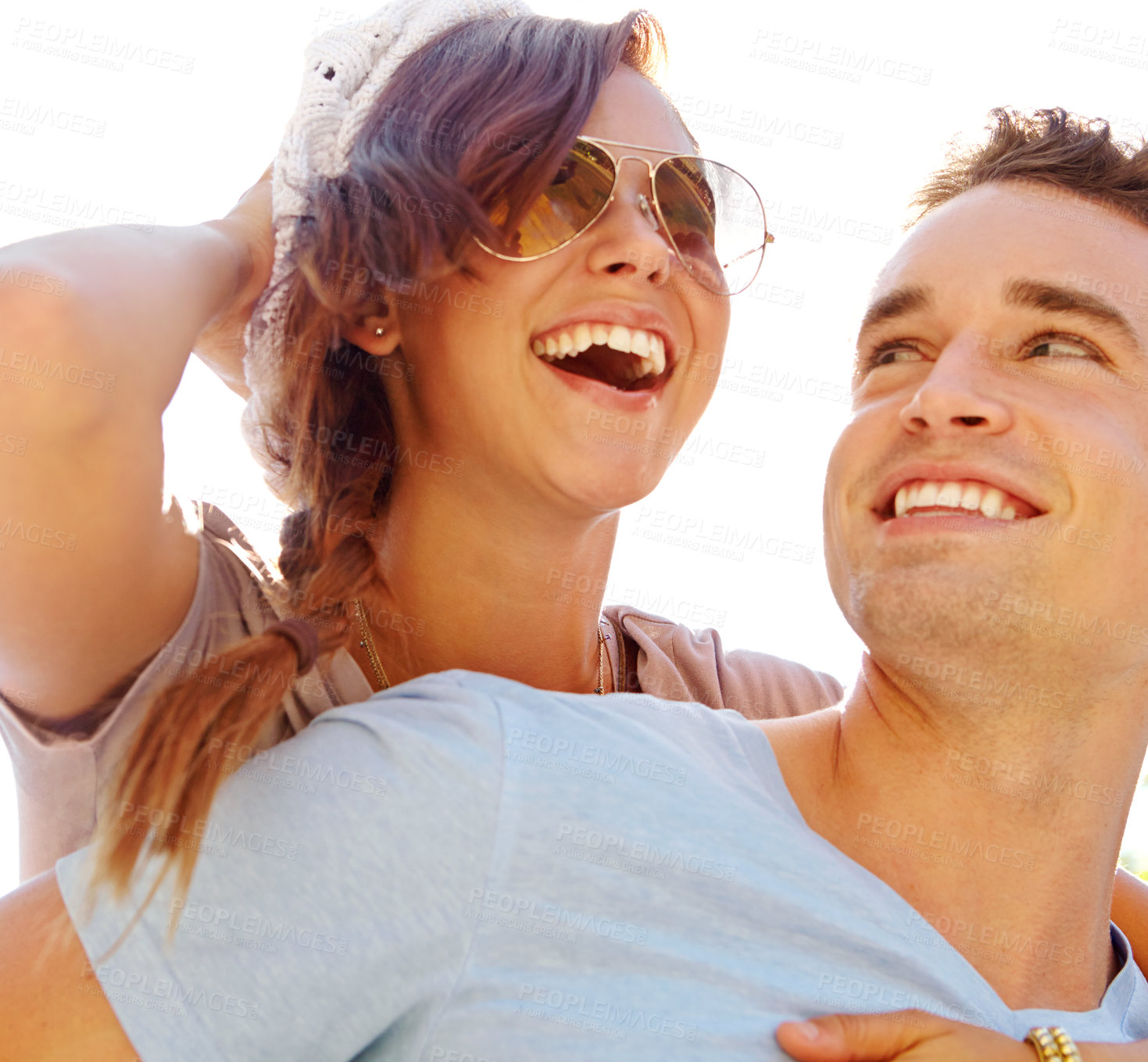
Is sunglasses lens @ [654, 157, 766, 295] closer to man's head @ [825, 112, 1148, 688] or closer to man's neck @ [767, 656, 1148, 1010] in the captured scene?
man's head @ [825, 112, 1148, 688]

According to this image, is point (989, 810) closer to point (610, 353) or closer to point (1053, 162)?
point (610, 353)

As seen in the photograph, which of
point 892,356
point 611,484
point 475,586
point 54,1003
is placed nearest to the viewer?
point 54,1003

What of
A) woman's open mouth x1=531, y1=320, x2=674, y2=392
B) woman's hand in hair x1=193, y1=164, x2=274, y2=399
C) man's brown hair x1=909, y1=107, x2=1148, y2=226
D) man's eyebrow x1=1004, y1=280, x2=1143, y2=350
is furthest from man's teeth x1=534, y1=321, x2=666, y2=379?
man's brown hair x1=909, y1=107, x2=1148, y2=226

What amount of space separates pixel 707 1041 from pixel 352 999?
19.4 inches

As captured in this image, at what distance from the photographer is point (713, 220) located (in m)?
2.45

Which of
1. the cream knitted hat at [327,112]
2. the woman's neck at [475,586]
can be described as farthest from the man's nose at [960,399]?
the cream knitted hat at [327,112]

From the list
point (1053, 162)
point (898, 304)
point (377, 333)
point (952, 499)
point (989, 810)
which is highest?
point (1053, 162)

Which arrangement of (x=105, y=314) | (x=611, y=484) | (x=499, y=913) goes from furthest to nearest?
(x=611, y=484) < (x=105, y=314) < (x=499, y=913)

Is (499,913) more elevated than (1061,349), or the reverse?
(1061,349)

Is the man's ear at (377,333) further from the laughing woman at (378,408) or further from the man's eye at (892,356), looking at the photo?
the man's eye at (892,356)

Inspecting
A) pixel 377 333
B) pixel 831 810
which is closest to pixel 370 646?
pixel 377 333

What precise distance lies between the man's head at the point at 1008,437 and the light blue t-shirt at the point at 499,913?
497 millimetres

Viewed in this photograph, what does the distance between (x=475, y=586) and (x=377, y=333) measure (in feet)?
1.93

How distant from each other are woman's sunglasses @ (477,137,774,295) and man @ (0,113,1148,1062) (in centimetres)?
38
